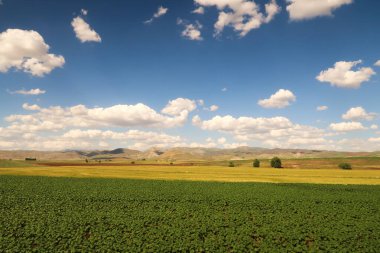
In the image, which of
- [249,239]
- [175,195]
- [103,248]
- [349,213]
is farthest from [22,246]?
[349,213]

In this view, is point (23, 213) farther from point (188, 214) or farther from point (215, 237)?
point (215, 237)

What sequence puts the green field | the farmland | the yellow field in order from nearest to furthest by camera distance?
1. the green field
2. the yellow field
3. the farmland

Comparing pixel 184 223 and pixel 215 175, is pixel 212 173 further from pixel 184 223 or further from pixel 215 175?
pixel 184 223

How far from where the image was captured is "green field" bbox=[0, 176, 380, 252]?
20.4 meters

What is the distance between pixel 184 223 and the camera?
24719mm

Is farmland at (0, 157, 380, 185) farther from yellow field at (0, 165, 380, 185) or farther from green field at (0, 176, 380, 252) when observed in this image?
green field at (0, 176, 380, 252)

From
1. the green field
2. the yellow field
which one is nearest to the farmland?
the yellow field

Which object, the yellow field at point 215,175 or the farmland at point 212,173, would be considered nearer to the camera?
the yellow field at point 215,175

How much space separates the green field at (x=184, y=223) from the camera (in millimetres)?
20422

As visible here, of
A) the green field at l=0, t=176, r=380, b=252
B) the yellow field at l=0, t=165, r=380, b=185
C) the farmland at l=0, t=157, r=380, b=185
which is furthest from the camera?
the farmland at l=0, t=157, r=380, b=185

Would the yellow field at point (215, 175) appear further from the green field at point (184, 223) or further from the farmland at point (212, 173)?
the green field at point (184, 223)

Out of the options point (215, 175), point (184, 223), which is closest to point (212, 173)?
point (215, 175)

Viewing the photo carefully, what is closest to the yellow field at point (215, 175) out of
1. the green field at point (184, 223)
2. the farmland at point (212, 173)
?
the farmland at point (212, 173)

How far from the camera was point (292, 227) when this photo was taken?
955 inches
